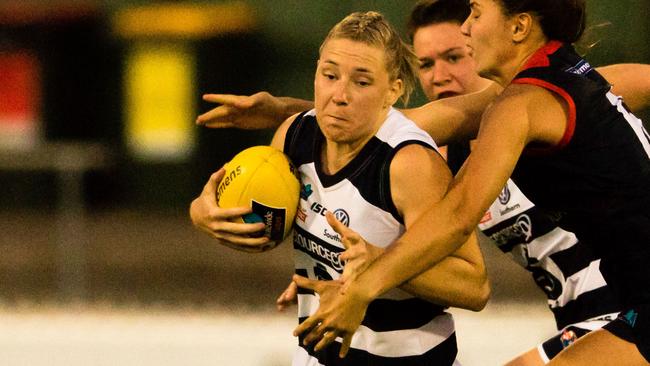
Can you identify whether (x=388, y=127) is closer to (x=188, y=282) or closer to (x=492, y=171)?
(x=492, y=171)

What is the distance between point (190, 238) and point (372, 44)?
9.40 m

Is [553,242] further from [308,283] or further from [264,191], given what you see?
[308,283]

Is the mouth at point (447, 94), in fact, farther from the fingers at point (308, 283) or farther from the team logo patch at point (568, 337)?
the fingers at point (308, 283)

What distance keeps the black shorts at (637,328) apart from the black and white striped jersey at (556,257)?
793 millimetres

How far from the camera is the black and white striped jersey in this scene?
13.1ft

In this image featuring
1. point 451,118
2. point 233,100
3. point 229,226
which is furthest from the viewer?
point 233,100

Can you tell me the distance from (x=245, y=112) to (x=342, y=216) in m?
0.67

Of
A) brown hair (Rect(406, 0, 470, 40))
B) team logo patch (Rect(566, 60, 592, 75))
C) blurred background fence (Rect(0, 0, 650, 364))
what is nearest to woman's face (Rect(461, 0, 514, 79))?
team logo patch (Rect(566, 60, 592, 75))

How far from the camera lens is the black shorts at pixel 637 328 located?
122 inches

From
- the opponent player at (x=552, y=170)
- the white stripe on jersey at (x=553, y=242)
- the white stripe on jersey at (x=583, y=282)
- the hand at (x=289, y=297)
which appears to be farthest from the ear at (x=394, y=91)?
the white stripe on jersey at (x=583, y=282)

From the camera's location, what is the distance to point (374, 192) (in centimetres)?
334

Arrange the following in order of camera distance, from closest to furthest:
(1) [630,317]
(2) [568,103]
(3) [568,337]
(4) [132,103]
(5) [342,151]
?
(2) [568,103]
(1) [630,317]
(5) [342,151]
(3) [568,337]
(4) [132,103]

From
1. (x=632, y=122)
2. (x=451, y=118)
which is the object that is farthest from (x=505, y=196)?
(x=632, y=122)

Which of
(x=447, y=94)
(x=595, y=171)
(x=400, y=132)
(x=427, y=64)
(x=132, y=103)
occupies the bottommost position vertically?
(x=595, y=171)
